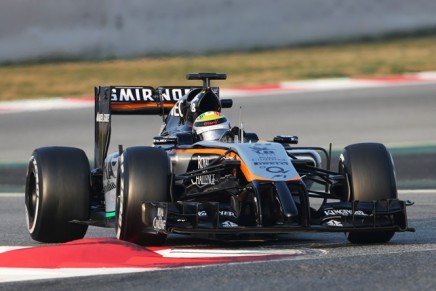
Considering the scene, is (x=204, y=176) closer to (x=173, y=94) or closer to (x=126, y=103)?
(x=126, y=103)

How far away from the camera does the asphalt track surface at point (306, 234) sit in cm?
607

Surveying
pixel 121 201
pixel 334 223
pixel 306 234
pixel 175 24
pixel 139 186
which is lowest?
pixel 306 234

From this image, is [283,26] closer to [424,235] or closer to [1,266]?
[424,235]

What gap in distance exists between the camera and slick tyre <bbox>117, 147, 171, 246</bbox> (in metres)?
7.80

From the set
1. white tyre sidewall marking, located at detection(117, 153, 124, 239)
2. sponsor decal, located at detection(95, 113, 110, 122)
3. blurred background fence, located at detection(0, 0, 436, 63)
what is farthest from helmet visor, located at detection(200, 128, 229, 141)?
blurred background fence, located at detection(0, 0, 436, 63)

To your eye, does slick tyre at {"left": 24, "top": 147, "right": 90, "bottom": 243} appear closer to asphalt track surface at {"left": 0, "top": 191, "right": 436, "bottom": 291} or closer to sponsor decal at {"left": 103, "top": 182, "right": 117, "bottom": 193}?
sponsor decal at {"left": 103, "top": 182, "right": 117, "bottom": 193}

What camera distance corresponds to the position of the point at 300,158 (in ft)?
29.8

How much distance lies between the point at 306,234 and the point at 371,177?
1.33m

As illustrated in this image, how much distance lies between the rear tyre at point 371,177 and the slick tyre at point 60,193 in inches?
75.8

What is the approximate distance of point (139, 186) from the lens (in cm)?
782

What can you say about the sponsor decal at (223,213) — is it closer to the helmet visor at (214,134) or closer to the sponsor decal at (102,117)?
the helmet visor at (214,134)

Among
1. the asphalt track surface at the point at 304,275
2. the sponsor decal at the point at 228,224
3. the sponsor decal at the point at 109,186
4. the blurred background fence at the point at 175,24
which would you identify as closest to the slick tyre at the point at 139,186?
the sponsor decal at the point at 228,224

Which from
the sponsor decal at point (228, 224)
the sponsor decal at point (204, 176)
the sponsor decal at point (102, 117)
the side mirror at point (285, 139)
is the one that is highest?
the sponsor decal at point (102, 117)

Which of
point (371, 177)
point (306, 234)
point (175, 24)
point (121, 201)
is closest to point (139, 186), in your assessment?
point (121, 201)
